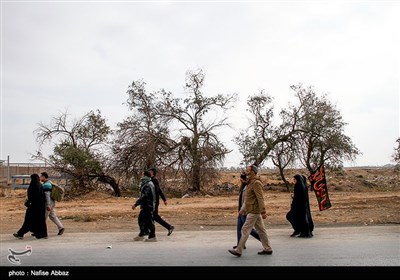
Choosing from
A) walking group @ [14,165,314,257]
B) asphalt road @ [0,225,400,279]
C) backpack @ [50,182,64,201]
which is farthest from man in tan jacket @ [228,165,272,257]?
backpack @ [50,182,64,201]

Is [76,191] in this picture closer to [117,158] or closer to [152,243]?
[117,158]

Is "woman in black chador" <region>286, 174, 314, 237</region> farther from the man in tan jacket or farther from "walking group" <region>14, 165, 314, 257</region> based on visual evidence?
the man in tan jacket

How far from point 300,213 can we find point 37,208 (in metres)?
6.70

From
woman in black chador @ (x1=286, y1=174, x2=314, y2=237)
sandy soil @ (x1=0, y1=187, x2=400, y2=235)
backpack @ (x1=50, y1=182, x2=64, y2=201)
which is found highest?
backpack @ (x1=50, y1=182, x2=64, y2=201)

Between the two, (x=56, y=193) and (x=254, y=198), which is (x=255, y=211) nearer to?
(x=254, y=198)

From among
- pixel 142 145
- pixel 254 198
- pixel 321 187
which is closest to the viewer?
pixel 254 198

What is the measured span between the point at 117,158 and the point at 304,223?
61.7ft

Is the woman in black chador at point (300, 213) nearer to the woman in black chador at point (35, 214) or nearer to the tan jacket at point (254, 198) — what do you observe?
the tan jacket at point (254, 198)

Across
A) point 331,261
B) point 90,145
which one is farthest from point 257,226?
point 90,145

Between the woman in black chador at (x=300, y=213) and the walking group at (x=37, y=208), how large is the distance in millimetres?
6172

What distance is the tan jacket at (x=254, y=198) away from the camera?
→ 8.04 meters

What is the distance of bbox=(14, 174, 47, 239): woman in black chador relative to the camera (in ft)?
33.2

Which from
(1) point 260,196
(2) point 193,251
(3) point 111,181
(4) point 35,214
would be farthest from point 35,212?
(3) point 111,181

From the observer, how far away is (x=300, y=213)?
33.8ft
